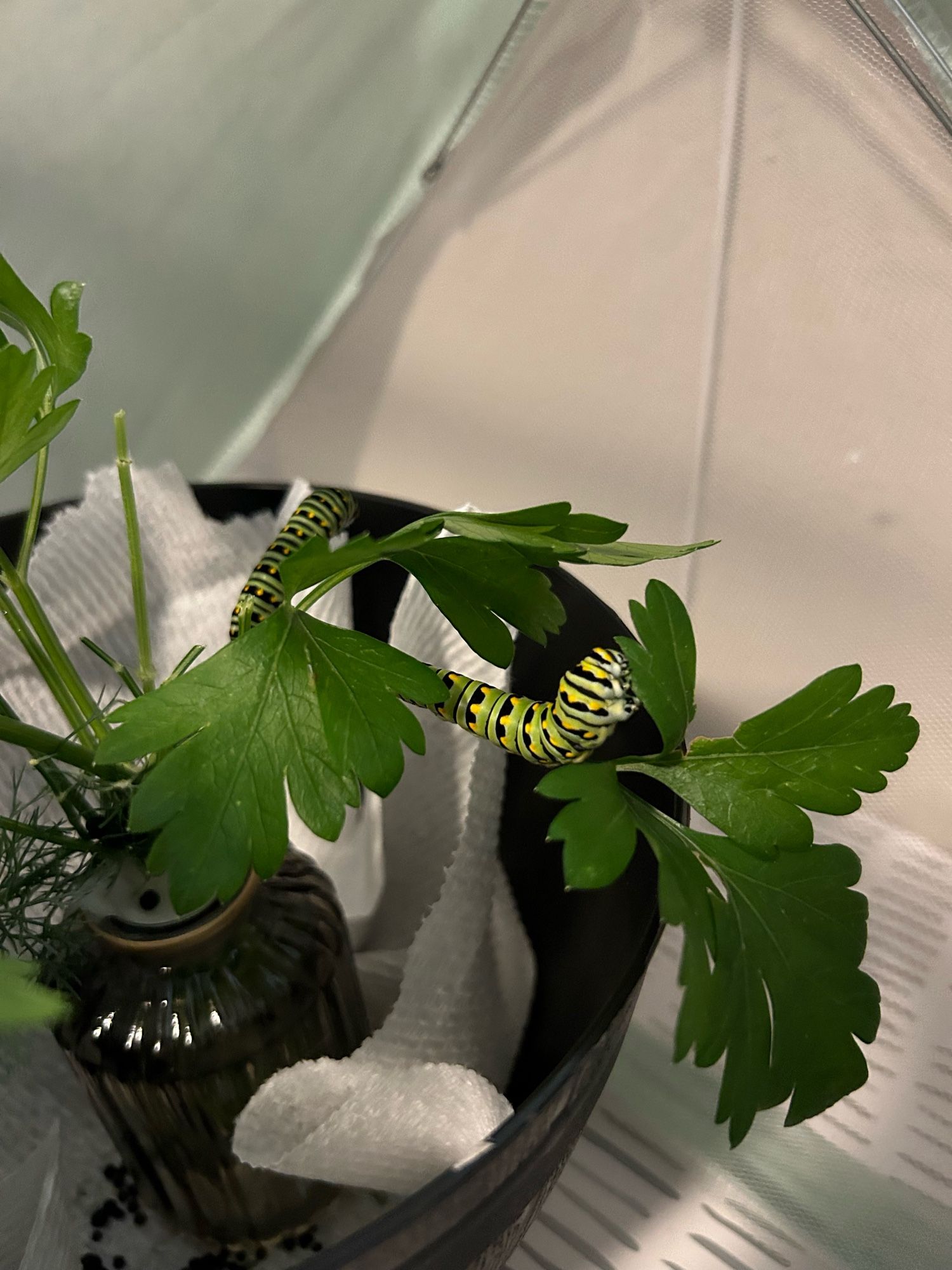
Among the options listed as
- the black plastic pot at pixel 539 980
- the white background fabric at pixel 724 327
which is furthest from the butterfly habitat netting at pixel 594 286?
the black plastic pot at pixel 539 980

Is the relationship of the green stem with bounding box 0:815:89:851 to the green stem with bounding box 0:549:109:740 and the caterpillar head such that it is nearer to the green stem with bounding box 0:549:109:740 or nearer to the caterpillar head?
the green stem with bounding box 0:549:109:740

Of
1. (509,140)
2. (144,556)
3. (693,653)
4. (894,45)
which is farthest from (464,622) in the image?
(509,140)

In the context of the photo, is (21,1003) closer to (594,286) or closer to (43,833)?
(43,833)

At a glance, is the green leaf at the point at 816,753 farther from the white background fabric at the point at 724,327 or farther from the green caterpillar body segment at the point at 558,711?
the white background fabric at the point at 724,327

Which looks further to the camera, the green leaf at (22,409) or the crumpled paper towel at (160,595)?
the crumpled paper towel at (160,595)

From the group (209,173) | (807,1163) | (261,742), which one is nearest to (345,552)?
(261,742)

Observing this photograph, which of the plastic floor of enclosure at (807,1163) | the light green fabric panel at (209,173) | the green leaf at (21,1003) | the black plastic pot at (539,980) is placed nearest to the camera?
the green leaf at (21,1003)

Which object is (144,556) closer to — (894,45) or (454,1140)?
(454,1140)

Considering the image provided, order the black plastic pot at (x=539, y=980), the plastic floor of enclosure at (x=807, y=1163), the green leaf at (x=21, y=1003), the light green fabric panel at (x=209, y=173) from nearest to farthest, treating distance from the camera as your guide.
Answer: the green leaf at (x=21, y=1003) → the black plastic pot at (x=539, y=980) → the plastic floor of enclosure at (x=807, y=1163) → the light green fabric panel at (x=209, y=173)
